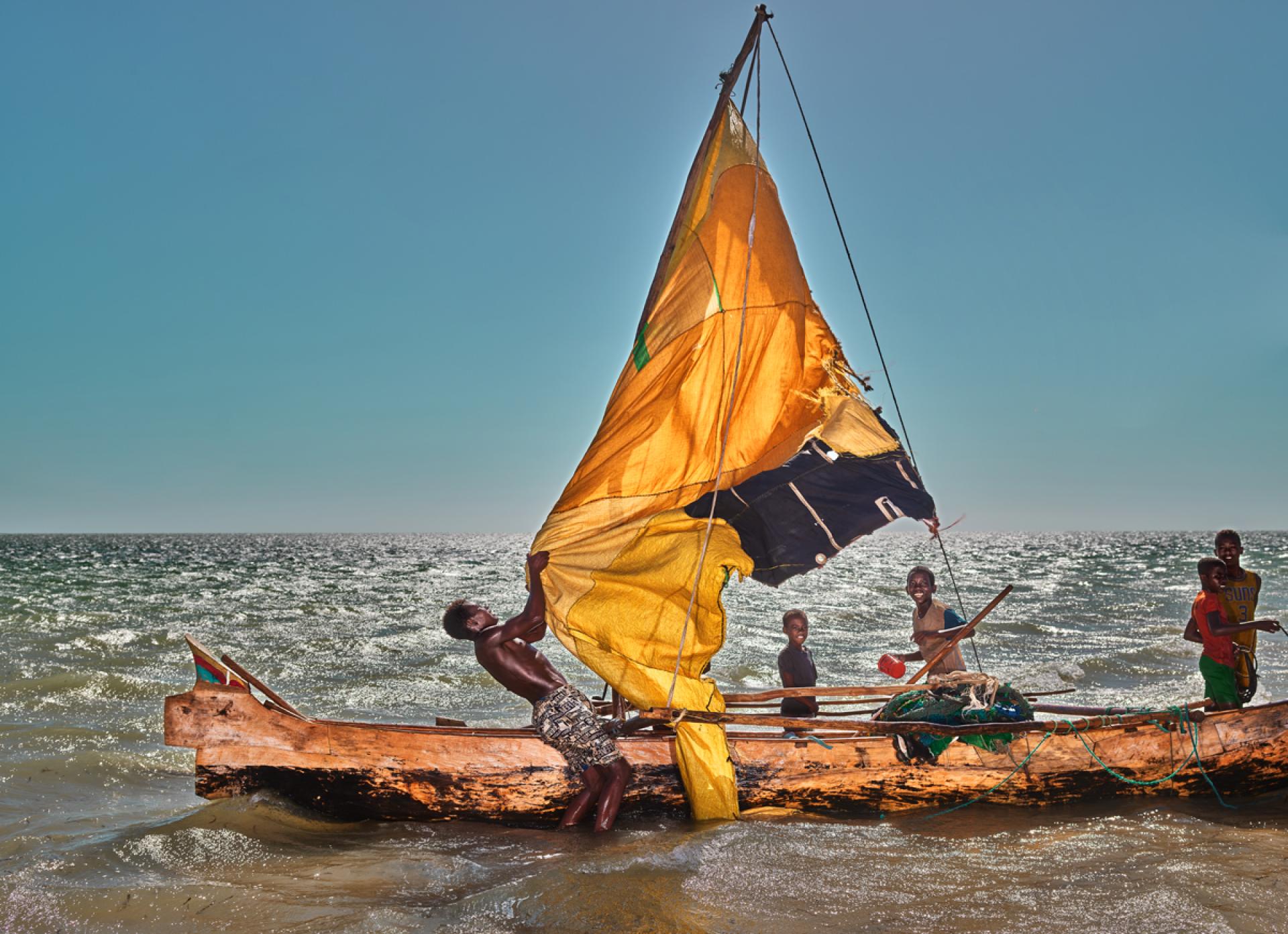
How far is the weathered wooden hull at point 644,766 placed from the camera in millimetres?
6113

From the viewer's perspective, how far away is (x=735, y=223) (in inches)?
290

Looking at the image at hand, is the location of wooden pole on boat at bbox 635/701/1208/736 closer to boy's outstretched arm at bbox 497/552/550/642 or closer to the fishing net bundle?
the fishing net bundle

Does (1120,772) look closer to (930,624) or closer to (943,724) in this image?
(943,724)

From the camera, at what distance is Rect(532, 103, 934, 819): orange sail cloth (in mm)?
6465

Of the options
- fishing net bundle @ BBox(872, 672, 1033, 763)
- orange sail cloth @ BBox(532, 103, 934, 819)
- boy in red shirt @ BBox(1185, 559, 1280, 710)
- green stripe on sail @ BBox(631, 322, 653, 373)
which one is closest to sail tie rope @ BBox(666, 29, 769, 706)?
orange sail cloth @ BBox(532, 103, 934, 819)

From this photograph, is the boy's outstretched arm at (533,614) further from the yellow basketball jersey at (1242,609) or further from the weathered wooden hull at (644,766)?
the yellow basketball jersey at (1242,609)

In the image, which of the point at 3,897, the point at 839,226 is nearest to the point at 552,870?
the point at 3,897

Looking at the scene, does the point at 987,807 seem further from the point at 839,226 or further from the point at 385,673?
the point at 385,673

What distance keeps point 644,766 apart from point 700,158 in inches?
187

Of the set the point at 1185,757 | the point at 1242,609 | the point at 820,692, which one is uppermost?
the point at 1242,609

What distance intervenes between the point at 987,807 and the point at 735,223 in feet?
15.4

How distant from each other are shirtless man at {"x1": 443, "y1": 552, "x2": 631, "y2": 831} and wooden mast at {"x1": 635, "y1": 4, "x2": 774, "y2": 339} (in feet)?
8.76

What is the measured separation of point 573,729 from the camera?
236 inches

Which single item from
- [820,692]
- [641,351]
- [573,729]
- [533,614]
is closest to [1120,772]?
[820,692]
